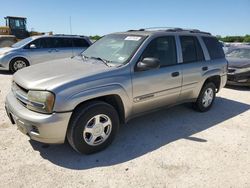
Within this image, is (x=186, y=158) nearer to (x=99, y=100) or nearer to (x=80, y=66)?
(x=99, y=100)

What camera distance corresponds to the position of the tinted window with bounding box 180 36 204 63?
16.0 feet

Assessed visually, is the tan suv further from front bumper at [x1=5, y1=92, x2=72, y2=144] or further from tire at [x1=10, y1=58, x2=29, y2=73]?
tire at [x1=10, y1=58, x2=29, y2=73]

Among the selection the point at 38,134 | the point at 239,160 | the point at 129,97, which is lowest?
the point at 239,160

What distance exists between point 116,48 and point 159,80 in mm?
925

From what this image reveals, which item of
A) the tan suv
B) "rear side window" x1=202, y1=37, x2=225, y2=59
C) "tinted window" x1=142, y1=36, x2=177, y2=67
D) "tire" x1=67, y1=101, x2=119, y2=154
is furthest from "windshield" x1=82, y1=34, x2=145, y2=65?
"rear side window" x1=202, y1=37, x2=225, y2=59

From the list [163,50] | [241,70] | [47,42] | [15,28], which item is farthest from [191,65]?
[15,28]

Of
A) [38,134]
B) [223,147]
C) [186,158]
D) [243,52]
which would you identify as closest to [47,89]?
[38,134]

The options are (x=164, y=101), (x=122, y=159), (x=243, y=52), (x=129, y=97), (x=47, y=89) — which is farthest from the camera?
(x=243, y=52)

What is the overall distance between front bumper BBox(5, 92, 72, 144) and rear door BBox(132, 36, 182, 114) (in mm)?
1260

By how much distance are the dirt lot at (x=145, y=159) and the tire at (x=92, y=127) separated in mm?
165

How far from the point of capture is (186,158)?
144 inches

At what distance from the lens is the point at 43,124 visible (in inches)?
123

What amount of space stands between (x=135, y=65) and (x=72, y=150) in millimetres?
1621

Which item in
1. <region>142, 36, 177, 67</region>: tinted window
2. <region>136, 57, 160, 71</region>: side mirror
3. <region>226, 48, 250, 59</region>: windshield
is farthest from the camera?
<region>226, 48, 250, 59</region>: windshield
